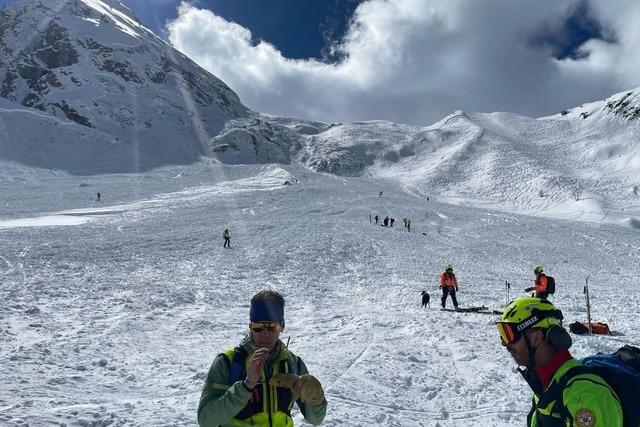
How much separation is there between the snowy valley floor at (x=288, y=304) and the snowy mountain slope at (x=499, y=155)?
39.4 metres

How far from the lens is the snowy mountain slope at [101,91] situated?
106 metres

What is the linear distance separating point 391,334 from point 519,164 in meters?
102

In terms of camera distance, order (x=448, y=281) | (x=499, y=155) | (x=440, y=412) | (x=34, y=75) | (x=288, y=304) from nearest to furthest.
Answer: (x=440, y=412), (x=448, y=281), (x=288, y=304), (x=499, y=155), (x=34, y=75)

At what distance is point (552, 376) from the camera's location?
3451 millimetres

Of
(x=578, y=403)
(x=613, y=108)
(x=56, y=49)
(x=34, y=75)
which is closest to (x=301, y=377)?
(x=578, y=403)

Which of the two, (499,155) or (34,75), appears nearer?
(499,155)

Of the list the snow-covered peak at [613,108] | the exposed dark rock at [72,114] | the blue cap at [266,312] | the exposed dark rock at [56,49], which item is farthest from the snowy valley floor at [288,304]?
the exposed dark rock at [56,49]

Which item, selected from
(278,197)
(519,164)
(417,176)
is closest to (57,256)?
(278,197)

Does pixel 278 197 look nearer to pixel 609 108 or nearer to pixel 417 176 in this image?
pixel 417 176

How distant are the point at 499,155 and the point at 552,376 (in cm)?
11895

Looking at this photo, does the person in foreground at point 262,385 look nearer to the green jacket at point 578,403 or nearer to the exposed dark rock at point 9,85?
the green jacket at point 578,403

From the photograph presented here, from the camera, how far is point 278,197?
2299 inches

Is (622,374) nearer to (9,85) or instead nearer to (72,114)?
(72,114)

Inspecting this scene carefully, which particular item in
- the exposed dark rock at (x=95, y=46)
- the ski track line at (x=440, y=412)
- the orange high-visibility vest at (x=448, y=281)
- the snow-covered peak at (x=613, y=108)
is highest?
the exposed dark rock at (x=95, y=46)
